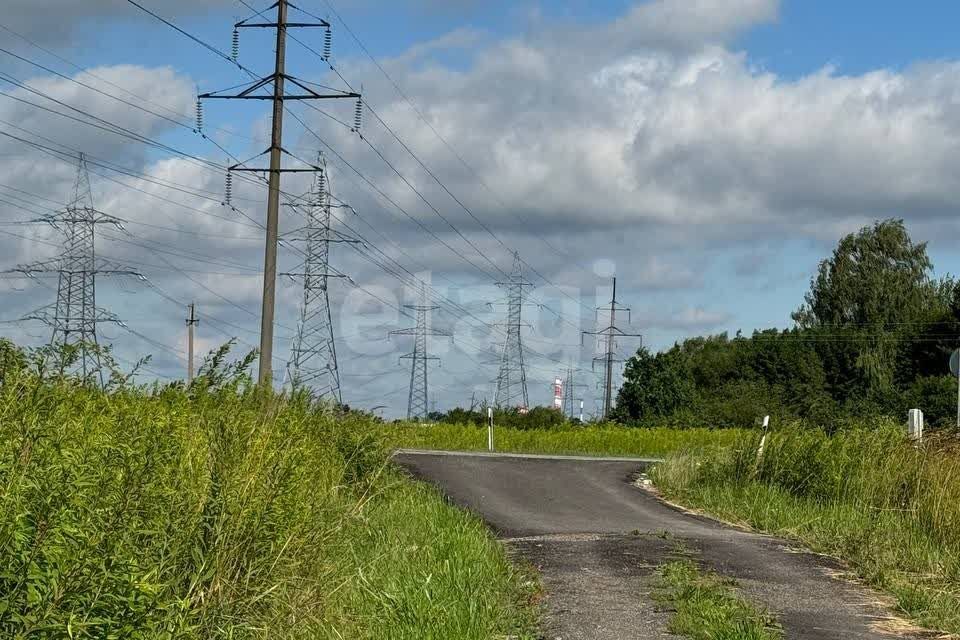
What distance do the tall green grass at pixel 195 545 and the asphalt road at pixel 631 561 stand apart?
22.3 inches

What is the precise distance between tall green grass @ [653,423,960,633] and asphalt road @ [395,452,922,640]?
0.43m

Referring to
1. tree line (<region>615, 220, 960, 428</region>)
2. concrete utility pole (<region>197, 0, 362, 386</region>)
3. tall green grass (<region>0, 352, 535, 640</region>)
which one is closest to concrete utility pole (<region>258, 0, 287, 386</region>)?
concrete utility pole (<region>197, 0, 362, 386</region>)

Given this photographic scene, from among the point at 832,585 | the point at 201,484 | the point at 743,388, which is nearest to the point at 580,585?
the point at 832,585

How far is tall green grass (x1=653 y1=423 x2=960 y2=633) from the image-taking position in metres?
11.3

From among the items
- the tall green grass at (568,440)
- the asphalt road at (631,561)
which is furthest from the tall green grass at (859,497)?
the tall green grass at (568,440)

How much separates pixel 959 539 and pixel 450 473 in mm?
10819

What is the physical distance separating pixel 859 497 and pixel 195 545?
A: 12.2m

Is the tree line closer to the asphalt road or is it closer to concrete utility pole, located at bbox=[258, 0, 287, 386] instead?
concrete utility pole, located at bbox=[258, 0, 287, 386]

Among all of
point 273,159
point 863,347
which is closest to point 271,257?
point 273,159

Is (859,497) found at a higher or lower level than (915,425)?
lower

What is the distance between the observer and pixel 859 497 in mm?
17219

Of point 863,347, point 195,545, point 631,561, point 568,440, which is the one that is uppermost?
point 863,347

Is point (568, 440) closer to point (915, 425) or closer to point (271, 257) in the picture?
point (271, 257)

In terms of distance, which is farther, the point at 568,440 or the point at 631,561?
the point at 568,440
